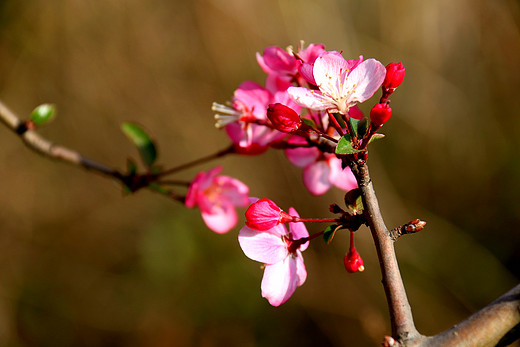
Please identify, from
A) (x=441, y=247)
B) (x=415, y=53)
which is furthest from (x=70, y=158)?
(x=415, y=53)

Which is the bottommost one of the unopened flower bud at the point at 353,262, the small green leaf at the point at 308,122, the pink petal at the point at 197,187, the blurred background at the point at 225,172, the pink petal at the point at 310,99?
the blurred background at the point at 225,172

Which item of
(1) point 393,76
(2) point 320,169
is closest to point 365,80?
(1) point 393,76

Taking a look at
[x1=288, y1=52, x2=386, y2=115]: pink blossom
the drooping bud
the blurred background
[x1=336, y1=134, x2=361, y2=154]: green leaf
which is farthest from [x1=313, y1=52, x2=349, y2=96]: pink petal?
the blurred background

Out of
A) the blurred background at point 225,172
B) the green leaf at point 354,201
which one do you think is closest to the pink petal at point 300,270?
the green leaf at point 354,201

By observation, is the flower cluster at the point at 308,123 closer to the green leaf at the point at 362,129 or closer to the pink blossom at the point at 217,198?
the green leaf at the point at 362,129

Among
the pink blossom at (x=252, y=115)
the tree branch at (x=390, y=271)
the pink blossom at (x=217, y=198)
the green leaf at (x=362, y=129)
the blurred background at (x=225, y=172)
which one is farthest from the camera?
the blurred background at (x=225, y=172)

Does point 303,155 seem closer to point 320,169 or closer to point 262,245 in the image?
point 320,169

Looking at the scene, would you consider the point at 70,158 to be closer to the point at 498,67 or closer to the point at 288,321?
the point at 288,321
